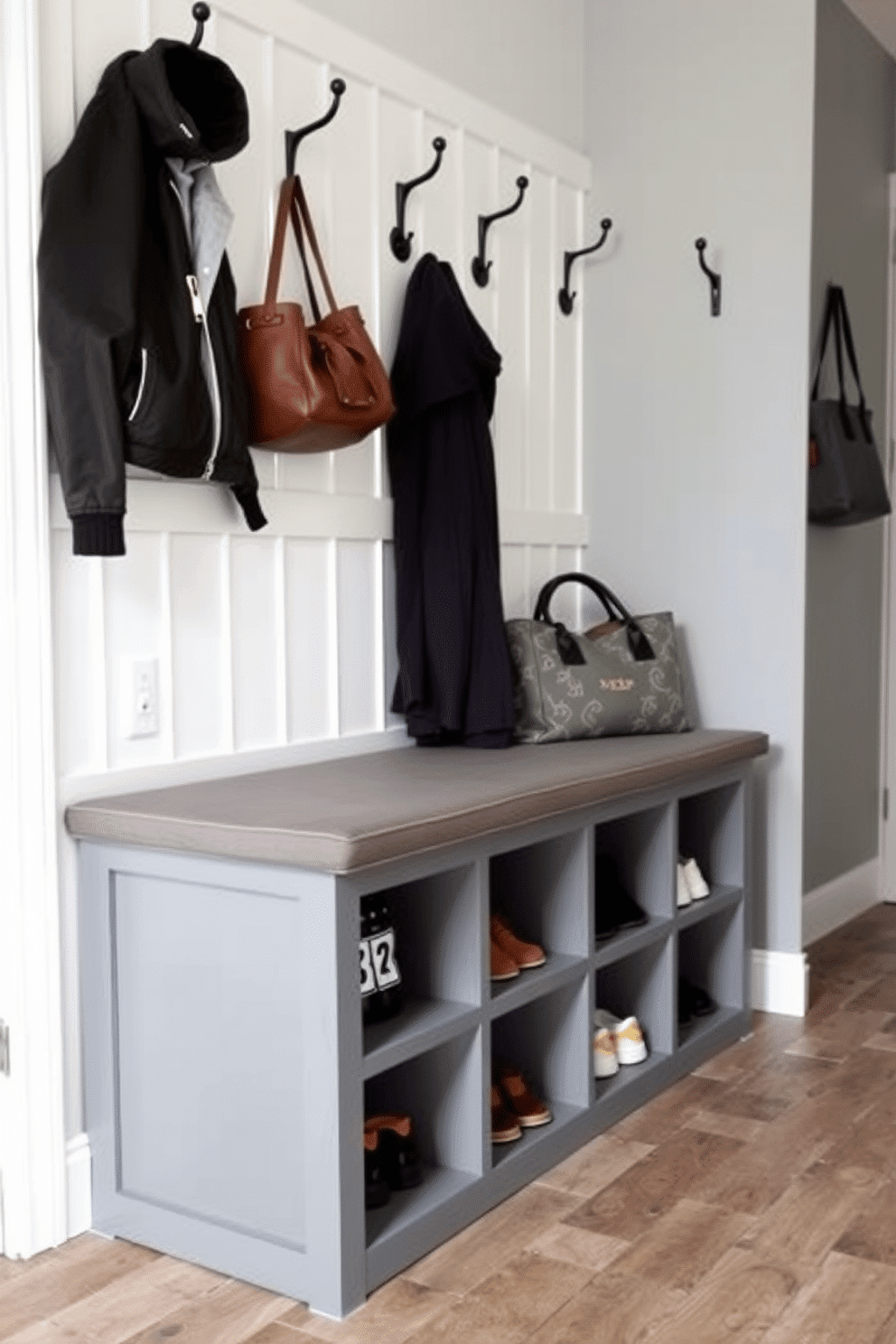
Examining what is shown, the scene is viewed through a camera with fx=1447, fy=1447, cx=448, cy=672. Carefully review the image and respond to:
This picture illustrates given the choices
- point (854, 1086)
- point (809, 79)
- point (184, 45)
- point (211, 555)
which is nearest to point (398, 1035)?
point (211, 555)

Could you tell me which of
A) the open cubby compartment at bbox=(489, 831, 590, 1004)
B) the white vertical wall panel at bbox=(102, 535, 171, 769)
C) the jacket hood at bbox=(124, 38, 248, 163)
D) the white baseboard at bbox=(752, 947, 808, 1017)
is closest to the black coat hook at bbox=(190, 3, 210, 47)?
the jacket hood at bbox=(124, 38, 248, 163)

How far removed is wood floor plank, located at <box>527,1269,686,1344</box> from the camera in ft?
6.16

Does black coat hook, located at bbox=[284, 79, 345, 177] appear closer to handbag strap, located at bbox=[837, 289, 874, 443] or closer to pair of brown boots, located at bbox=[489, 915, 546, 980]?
pair of brown boots, located at bbox=[489, 915, 546, 980]

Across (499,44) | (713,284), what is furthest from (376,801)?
(499,44)

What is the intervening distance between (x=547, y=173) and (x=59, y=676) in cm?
177

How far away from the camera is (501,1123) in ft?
7.88

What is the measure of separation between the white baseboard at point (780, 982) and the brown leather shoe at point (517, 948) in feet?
3.18

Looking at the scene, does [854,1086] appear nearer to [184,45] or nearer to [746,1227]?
[746,1227]

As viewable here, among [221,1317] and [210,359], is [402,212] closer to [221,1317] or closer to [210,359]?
[210,359]

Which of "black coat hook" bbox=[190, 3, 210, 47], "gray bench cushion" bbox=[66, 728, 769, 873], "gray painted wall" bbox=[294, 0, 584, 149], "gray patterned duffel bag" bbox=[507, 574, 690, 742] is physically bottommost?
"gray bench cushion" bbox=[66, 728, 769, 873]

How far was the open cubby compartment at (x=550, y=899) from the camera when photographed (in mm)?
2512

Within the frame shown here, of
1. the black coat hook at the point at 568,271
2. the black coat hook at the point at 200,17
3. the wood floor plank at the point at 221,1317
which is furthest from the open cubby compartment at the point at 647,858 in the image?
the black coat hook at the point at 200,17

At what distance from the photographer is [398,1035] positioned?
207cm

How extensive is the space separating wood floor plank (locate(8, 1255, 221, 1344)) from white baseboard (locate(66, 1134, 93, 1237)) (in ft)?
0.52
